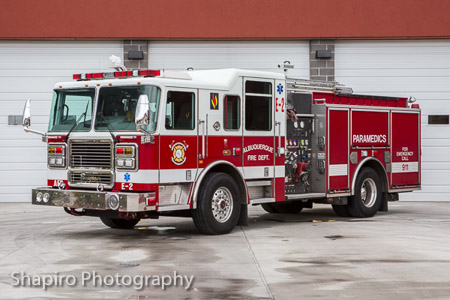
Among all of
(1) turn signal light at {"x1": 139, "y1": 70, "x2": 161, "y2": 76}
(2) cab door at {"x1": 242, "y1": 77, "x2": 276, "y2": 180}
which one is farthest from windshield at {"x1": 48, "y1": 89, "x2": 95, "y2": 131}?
(2) cab door at {"x1": 242, "y1": 77, "x2": 276, "y2": 180}

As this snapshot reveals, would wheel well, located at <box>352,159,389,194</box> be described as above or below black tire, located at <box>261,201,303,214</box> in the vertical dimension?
above

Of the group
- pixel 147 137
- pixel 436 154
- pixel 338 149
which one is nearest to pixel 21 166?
pixel 338 149

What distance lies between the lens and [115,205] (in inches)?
416

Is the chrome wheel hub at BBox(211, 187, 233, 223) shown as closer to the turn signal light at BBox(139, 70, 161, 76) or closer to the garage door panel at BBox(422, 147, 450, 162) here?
the turn signal light at BBox(139, 70, 161, 76)

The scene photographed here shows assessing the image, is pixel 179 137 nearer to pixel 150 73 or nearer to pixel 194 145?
pixel 194 145

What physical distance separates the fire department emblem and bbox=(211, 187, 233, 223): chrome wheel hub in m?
0.87

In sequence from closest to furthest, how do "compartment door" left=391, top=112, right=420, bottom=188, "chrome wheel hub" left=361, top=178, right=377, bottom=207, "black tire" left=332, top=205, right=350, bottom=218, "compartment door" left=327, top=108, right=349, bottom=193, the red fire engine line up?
the red fire engine → "compartment door" left=327, top=108, right=349, bottom=193 → "black tire" left=332, top=205, right=350, bottom=218 → "chrome wheel hub" left=361, top=178, right=377, bottom=207 → "compartment door" left=391, top=112, right=420, bottom=188

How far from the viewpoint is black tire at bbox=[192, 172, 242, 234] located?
11.4 metres

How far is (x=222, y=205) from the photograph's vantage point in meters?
11.8

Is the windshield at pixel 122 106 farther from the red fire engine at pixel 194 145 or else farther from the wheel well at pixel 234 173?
the wheel well at pixel 234 173

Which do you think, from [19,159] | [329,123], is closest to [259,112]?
[329,123]

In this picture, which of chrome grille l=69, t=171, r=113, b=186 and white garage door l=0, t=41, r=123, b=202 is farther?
white garage door l=0, t=41, r=123, b=202

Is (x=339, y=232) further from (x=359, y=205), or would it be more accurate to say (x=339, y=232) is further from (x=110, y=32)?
(x=110, y=32)

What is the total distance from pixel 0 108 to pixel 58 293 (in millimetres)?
12551
